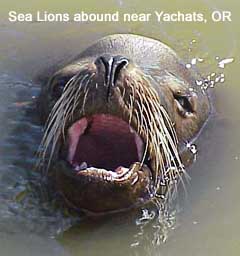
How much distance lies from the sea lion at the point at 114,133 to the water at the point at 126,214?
0.47 ft

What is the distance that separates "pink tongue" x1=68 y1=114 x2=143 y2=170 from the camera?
466cm

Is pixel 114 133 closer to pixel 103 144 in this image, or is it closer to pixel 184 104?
pixel 103 144

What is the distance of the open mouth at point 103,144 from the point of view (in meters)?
4.63

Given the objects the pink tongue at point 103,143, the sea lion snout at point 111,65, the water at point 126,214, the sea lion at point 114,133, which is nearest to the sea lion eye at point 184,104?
the sea lion at point 114,133

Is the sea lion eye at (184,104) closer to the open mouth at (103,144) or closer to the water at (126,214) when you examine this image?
the water at (126,214)

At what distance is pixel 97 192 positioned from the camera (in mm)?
4496

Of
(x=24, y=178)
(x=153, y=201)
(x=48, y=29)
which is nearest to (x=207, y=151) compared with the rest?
(x=153, y=201)

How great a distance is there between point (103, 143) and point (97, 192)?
0.43 meters

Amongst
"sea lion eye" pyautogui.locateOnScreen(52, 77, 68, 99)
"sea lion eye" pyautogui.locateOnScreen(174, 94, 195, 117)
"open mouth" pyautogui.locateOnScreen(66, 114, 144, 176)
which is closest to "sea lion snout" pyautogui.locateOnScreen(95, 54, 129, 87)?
"open mouth" pyautogui.locateOnScreen(66, 114, 144, 176)

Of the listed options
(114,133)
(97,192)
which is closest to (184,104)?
(114,133)

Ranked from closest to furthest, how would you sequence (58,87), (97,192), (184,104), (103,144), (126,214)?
(97,192) < (126,214) < (103,144) < (58,87) < (184,104)

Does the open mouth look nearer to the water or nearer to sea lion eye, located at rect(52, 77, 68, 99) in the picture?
the water

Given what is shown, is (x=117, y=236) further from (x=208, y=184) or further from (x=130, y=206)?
(x=208, y=184)

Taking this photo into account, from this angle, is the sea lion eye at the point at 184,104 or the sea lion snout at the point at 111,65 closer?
the sea lion snout at the point at 111,65
